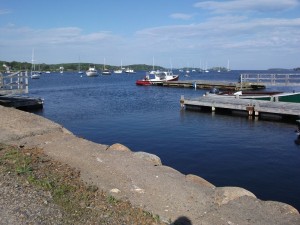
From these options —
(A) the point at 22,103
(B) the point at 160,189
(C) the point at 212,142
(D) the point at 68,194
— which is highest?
(A) the point at 22,103

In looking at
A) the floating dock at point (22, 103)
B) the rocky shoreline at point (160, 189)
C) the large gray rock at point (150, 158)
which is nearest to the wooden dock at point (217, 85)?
the floating dock at point (22, 103)

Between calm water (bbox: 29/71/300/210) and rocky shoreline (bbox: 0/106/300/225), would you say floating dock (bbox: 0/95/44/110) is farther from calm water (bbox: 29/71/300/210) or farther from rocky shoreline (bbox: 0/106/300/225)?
rocky shoreline (bbox: 0/106/300/225)

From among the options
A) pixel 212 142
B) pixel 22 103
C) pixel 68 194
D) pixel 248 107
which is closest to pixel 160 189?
pixel 68 194

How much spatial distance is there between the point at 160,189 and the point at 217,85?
178 feet

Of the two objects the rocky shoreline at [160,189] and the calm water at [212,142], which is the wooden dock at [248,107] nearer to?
the calm water at [212,142]

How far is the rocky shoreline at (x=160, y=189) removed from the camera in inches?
331

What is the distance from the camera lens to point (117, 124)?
92.9 ft

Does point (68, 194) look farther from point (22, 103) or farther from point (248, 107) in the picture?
point (22, 103)

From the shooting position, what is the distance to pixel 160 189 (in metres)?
9.56

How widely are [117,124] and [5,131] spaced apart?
13.3 metres

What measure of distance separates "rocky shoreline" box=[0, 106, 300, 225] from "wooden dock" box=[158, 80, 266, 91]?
36.8 m

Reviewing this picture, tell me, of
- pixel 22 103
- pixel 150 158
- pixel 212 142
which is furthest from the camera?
pixel 22 103

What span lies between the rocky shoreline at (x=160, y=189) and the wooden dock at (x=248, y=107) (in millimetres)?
18038

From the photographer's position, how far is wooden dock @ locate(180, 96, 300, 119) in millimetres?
28016
